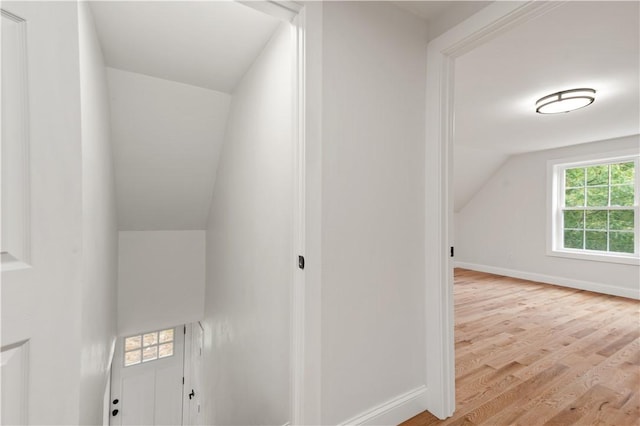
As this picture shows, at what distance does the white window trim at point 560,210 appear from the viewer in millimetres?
3953

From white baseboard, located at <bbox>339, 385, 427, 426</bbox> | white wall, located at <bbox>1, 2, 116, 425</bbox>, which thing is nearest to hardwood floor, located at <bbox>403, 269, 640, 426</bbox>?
white baseboard, located at <bbox>339, 385, 427, 426</bbox>

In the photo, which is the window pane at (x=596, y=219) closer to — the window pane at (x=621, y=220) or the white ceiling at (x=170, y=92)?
the window pane at (x=621, y=220)

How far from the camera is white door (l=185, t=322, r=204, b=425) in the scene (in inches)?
175

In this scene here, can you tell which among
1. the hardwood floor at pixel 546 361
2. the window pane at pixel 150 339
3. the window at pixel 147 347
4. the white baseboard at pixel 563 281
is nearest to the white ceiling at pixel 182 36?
the hardwood floor at pixel 546 361

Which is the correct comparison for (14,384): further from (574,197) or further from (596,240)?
(574,197)

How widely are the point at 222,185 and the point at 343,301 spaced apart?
215cm

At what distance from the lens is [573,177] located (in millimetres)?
4648

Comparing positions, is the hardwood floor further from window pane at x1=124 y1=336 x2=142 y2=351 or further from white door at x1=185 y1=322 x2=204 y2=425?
window pane at x1=124 y1=336 x2=142 y2=351

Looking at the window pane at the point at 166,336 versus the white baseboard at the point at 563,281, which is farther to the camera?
the window pane at the point at 166,336

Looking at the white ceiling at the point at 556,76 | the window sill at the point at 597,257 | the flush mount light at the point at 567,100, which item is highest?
the white ceiling at the point at 556,76

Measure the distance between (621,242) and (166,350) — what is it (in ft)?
23.9

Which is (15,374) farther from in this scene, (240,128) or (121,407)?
(121,407)

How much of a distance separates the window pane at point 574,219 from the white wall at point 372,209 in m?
4.62

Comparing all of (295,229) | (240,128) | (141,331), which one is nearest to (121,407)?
(141,331)
